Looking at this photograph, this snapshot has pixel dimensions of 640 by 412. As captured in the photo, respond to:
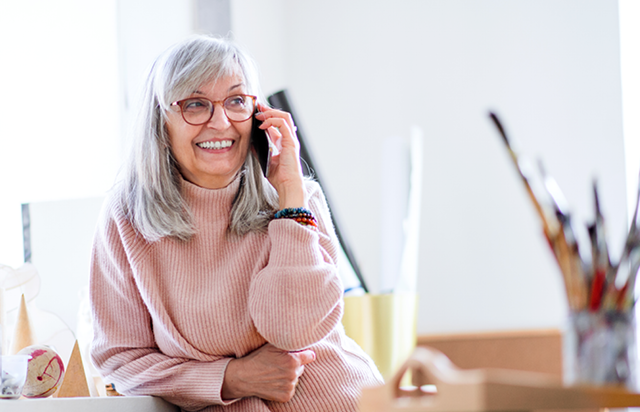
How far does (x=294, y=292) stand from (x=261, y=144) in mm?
388

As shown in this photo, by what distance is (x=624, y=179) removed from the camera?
8.84ft

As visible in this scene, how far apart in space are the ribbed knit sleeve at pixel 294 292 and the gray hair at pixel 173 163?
0.42 feet

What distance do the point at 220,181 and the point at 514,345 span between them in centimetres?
175

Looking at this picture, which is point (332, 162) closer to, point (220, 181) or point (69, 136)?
point (69, 136)

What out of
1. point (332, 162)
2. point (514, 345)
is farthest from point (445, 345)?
point (332, 162)

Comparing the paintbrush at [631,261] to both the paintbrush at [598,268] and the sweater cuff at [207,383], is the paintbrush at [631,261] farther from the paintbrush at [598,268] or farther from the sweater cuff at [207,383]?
the sweater cuff at [207,383]

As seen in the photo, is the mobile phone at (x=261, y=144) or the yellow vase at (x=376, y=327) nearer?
the mobile phone at (x=261, y=144)

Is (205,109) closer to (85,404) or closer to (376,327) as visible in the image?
(85,404)

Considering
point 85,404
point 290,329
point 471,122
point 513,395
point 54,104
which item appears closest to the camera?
point 513,395

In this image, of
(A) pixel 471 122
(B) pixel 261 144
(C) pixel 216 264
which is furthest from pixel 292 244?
(A) pixel 471 122

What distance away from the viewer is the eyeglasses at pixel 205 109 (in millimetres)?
Answer: 1437

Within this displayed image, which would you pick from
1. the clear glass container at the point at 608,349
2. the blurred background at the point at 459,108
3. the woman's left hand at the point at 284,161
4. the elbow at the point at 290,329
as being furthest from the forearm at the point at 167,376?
the blurred background at the point at 459,108

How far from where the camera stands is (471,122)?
295cm

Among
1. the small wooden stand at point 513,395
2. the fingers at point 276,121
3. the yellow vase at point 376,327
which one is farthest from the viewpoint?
the yellow vase at point 376,327
